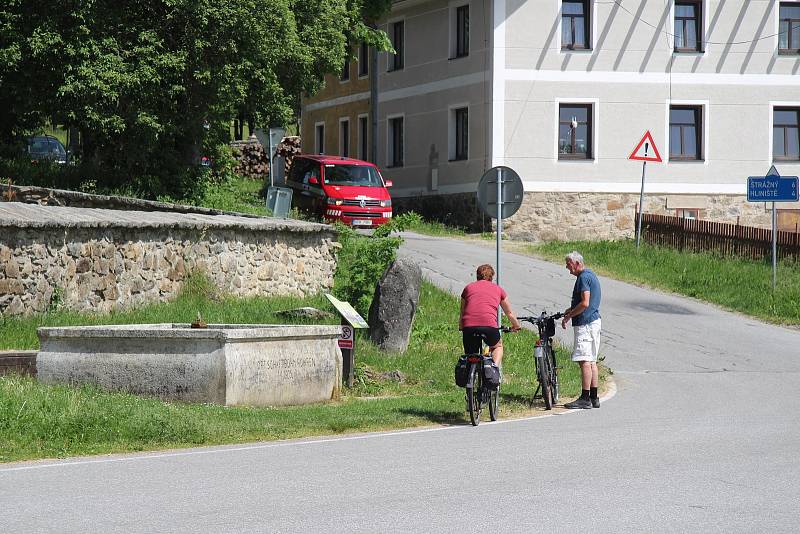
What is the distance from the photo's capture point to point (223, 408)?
13406 millimetres

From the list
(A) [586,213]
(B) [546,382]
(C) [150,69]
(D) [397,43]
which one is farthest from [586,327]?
(D) [397,43]

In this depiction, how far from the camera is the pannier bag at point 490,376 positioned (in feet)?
44.1

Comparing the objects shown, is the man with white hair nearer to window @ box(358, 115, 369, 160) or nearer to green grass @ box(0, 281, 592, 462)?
green grass @ box(0, 281, 592, 462)

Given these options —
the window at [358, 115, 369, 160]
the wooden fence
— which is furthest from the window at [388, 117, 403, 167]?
the wooden fence

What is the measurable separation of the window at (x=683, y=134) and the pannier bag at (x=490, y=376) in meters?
25.7

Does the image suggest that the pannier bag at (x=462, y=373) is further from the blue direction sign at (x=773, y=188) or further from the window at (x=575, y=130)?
the window at (x=575, y=130)

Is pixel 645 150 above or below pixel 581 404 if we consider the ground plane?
above

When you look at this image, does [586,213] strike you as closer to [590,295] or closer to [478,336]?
[590,295]

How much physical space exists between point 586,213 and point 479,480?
1120 inches

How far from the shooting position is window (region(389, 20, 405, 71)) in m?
42.6

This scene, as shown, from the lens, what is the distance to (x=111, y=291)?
19422 millimetres

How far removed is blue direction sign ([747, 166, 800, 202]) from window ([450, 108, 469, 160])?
13043 mm

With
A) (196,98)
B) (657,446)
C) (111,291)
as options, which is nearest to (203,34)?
(196,98)

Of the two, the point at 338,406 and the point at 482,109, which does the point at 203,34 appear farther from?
the point at 338,406
